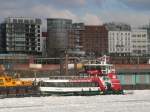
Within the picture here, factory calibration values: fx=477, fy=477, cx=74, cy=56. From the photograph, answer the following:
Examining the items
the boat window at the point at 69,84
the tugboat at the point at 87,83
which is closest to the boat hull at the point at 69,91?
the tugboat at the point at 87,83

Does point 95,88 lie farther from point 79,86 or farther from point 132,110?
point 132,110

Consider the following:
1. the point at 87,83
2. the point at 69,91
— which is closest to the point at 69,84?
the point at 69,91

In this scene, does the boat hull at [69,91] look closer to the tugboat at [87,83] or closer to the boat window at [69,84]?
the tugboat at [87,83]

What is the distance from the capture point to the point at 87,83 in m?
61.9

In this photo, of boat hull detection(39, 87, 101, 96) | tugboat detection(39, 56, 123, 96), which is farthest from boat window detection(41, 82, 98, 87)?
boat hull detection(39, 87, 101, 96)

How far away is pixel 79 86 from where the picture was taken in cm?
6159

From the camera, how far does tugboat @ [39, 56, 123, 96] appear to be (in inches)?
2391

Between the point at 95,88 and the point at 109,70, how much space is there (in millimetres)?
3527

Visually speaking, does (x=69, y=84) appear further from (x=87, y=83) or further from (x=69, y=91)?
(x=87, y=83)

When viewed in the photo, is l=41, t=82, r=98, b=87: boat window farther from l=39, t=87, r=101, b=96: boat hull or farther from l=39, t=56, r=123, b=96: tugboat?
l=39, t=87, r=101, b=96: boat hull

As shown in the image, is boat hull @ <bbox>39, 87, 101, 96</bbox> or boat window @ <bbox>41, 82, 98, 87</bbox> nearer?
boat hull @ <bbox>39, 87, 101, 96</bbox>

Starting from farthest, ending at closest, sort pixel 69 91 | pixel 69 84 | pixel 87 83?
pixel 87 83, pixel 69 84, pixel 69 91

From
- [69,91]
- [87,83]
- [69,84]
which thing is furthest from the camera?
[87,83]

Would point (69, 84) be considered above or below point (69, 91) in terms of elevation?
above
